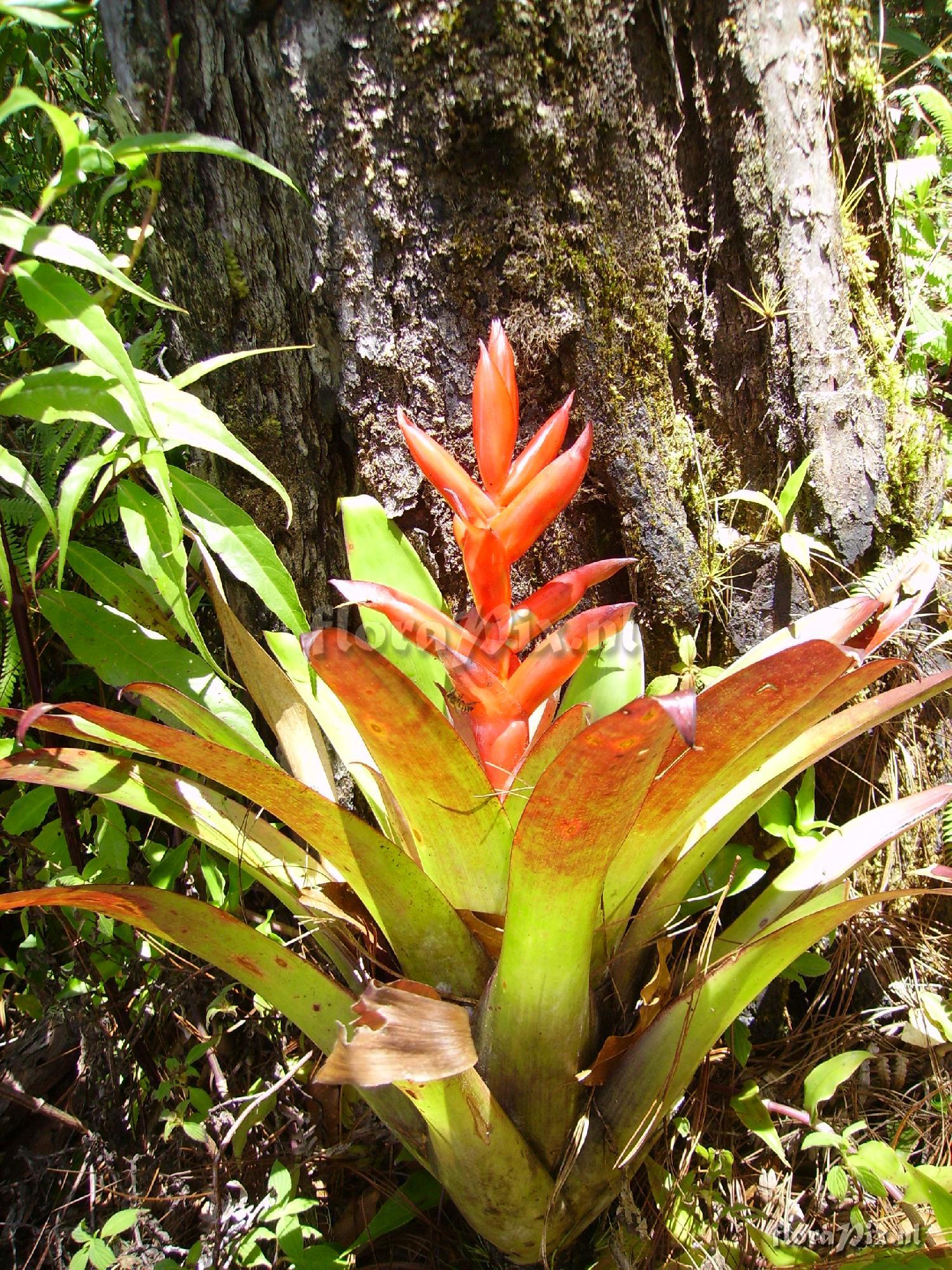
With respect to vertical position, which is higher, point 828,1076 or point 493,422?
point 493,422

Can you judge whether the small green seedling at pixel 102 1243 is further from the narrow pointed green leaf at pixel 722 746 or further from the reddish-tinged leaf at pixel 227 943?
the narrow pointed green leaf at pixel 722 746

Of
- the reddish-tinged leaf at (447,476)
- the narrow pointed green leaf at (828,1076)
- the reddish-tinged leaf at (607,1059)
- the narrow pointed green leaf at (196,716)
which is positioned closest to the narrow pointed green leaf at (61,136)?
the reddish-tinged leaf at (447,476)

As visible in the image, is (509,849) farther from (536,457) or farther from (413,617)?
(536,457)

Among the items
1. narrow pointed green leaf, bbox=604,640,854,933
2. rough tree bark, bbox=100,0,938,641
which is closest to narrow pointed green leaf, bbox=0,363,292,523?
rough tree bark, bbox=100,0,938,641

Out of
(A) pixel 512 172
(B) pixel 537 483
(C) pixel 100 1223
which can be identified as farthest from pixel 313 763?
(A) pixel 512 172

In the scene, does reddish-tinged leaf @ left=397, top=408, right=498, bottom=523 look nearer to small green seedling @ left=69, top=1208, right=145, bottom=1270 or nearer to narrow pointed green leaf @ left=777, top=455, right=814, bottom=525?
narrow pointed green leaf @ left=777, top=455, right=814, bottom=525

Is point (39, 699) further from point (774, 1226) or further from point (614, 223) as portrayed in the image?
point (774, 1226)

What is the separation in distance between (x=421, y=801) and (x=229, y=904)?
54 centimetres

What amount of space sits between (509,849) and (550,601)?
30 centimetres

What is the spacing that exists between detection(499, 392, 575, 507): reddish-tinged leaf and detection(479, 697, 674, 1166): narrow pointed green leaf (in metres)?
0.41

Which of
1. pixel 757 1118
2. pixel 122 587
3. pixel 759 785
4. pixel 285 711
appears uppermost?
pixel 122 587

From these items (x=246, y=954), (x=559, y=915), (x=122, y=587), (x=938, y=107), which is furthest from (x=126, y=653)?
(x=938, y=107)

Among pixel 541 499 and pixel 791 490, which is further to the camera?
pixel 791 490

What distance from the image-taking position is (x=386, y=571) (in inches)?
45.9
